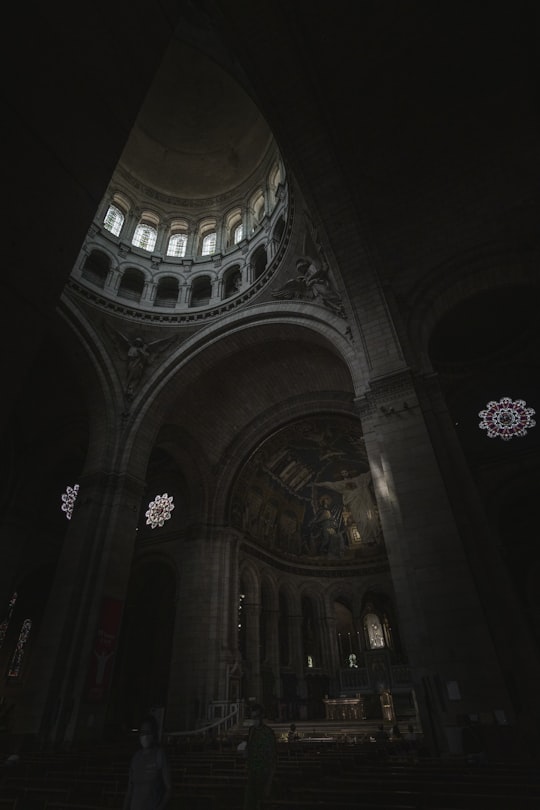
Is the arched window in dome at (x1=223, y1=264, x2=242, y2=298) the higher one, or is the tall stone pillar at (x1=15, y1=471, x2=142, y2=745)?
the arched window in dome at (x1=223, y1=264, x2=242, y2=298)

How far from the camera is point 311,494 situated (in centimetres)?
2450

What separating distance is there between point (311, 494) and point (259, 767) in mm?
21167

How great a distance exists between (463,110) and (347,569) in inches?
876

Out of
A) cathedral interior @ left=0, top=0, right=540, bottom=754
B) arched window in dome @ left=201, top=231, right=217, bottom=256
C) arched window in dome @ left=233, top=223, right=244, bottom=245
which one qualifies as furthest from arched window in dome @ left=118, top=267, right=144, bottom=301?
arched window in dome @ left=233, top=223, right=244, bottom=245

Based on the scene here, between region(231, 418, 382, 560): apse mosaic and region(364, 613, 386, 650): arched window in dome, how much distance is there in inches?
148

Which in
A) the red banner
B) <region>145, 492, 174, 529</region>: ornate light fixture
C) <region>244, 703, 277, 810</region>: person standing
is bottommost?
<region>244, 703, 277, 810</region>: person standing

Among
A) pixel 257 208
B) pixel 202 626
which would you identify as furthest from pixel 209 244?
pixel 202 626

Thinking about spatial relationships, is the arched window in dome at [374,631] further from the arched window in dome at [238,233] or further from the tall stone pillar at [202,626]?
the arched window in dome at [238,233]

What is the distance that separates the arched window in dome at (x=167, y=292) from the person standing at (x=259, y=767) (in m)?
17.8

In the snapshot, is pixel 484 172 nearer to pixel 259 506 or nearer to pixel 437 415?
pixel 437 415

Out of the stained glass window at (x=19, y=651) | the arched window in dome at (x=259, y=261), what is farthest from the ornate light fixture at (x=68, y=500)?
the arched window in dome at (x=259, y=261)

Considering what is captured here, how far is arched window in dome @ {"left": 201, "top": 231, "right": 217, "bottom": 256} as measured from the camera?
70.6ft

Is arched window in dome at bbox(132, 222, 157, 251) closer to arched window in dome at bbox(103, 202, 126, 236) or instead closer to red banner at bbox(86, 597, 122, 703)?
arched window in dome at bbox(103, 202, 126, 236)

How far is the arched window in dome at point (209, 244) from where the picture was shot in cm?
2153
